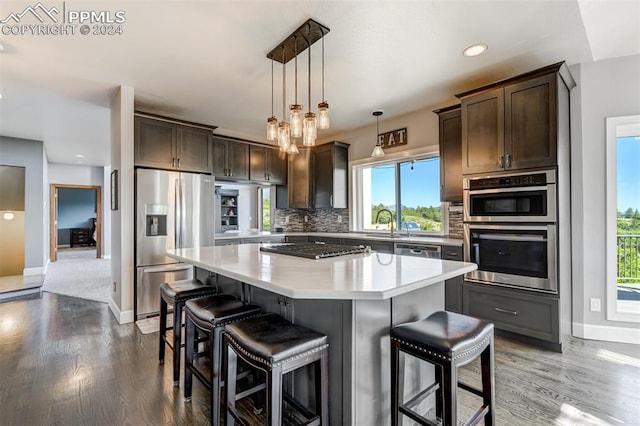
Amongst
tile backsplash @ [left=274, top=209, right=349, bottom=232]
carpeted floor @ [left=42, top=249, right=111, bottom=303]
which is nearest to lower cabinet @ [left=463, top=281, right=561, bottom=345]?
tile backsplash @ [left=274, top=209, right=349, bottom=232]

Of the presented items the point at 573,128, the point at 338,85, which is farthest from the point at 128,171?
the point at 573,128

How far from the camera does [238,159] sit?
5016 mm

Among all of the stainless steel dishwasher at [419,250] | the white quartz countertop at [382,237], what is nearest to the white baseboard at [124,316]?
the white quartz countertop at [382,237]

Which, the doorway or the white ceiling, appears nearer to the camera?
the white ceiling

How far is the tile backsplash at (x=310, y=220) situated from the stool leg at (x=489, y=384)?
12.5ft

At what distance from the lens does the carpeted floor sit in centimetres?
474

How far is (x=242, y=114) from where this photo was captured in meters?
4.32

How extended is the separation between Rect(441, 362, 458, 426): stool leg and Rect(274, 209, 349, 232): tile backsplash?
404 cm

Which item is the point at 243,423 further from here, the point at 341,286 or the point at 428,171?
the point at 428,171

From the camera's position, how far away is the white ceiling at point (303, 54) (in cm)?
212

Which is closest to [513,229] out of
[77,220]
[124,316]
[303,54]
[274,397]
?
[303,54]

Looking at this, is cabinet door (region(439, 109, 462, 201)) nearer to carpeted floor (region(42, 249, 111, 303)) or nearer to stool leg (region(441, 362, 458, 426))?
stool leg (region(441, 362, 458, 426))

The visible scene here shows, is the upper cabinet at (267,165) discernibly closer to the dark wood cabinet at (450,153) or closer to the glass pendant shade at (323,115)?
the dark wood cabinet at (450,153)

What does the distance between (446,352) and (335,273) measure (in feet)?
1.93
